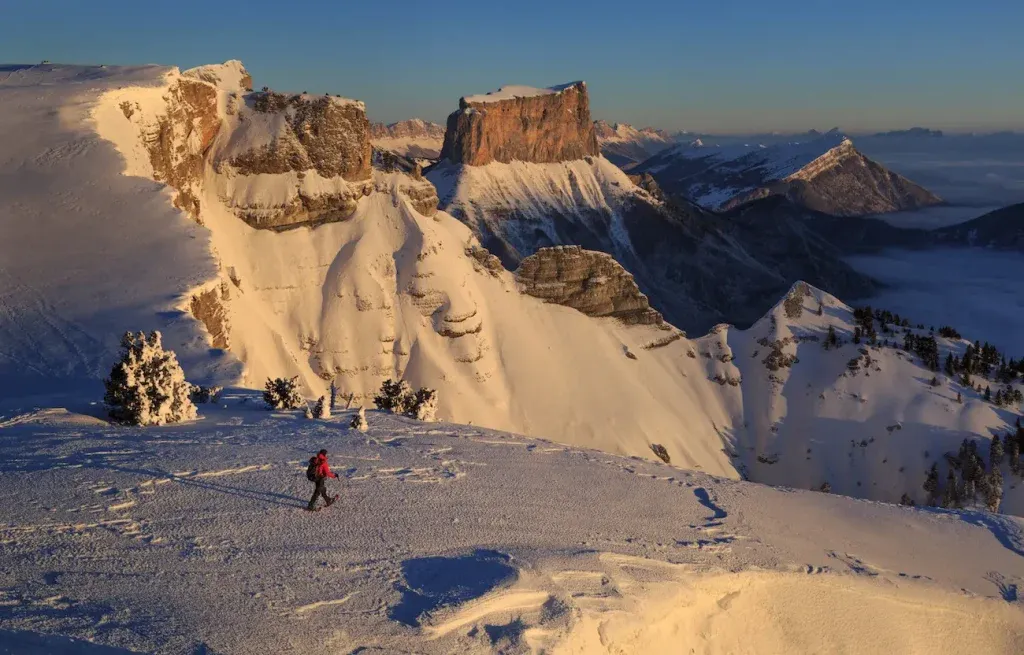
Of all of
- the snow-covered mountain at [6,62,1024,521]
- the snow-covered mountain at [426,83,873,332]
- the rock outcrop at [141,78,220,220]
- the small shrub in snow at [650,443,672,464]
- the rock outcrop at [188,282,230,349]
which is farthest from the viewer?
the snow-covered mountain at [426,83,873,332]

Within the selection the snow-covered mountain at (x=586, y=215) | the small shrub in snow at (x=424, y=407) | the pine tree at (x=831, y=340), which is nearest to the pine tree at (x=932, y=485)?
the pine tree at (x=831, y=340)

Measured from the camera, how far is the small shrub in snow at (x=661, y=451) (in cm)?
7156

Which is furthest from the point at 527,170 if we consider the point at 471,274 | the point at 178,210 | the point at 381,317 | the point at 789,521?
the point at 789,521

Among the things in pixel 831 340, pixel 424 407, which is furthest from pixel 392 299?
pixel 831 340

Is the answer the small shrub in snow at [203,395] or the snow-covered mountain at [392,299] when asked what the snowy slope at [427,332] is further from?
the small shrub in snow at [203,395]

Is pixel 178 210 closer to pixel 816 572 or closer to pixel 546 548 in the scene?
pixel 546 548

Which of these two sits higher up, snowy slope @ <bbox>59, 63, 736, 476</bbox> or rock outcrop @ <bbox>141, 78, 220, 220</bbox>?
rock outcrop @ <bbox>141, 78, 220, 220</bbox>

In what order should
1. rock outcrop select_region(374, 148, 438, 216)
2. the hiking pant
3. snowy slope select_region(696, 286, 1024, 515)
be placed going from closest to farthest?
the hiking pant < snowy slope select_region(696, 286, 1024, 515) < rock outcrop select_region(374, 148, 438, 216)

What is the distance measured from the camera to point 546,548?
58.8 feet

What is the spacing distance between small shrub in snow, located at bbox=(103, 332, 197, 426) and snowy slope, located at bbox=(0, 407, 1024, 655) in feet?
3.27

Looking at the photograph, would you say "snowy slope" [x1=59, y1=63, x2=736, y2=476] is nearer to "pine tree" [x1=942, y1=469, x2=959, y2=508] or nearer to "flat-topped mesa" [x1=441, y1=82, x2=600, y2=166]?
"pine tree" [x1=942, y1=469, x2=959, y2=508]

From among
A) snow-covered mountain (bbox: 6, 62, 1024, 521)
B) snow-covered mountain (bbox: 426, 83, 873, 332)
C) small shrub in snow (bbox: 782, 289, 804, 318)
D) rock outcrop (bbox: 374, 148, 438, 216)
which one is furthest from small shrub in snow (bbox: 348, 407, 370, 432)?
snow-covered mountain (bbox: 426, 83, 873, 332)

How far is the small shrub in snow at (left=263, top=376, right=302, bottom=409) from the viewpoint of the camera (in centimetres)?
2639

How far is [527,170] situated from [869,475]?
112941 millimetres
